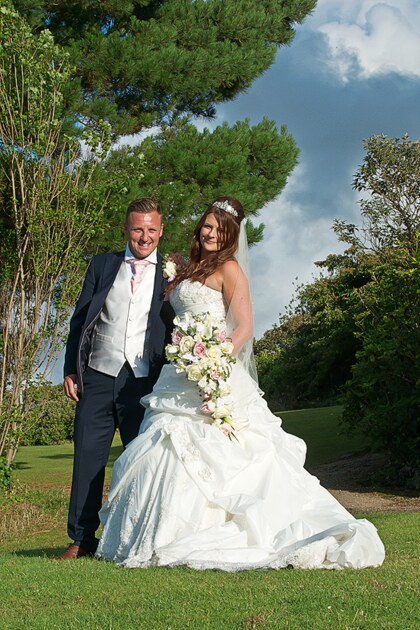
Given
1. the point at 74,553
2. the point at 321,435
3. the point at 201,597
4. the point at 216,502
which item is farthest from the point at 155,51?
the point at 201,597

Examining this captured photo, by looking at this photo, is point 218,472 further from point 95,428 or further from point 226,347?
point 95,428

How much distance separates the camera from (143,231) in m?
5.94

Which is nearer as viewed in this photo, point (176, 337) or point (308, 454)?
point (176, 337)

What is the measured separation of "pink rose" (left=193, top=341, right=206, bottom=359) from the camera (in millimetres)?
5430

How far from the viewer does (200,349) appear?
544 centimetres

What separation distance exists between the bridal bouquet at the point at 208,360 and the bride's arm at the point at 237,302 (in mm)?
134

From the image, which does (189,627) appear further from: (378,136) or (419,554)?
(378,136)

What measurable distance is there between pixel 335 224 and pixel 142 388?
2009 cm

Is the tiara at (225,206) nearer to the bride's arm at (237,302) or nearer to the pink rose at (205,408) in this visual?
→ the bride's arm at (237,302)

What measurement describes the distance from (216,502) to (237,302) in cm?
140

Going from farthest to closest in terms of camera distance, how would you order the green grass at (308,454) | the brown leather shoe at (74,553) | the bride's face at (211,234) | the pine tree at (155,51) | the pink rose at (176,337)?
the green grass at (308,454), the pine tree at (155,51), the bride's face at (211,234), the brown leather shoe at (74,553), the pink rose at (176,337)

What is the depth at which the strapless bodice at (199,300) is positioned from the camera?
19.1ft

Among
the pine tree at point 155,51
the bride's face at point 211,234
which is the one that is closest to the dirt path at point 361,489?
the bride's face at point 211,234

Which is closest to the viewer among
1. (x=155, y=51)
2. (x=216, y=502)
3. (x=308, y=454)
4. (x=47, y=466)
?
(x=216, y=502)
